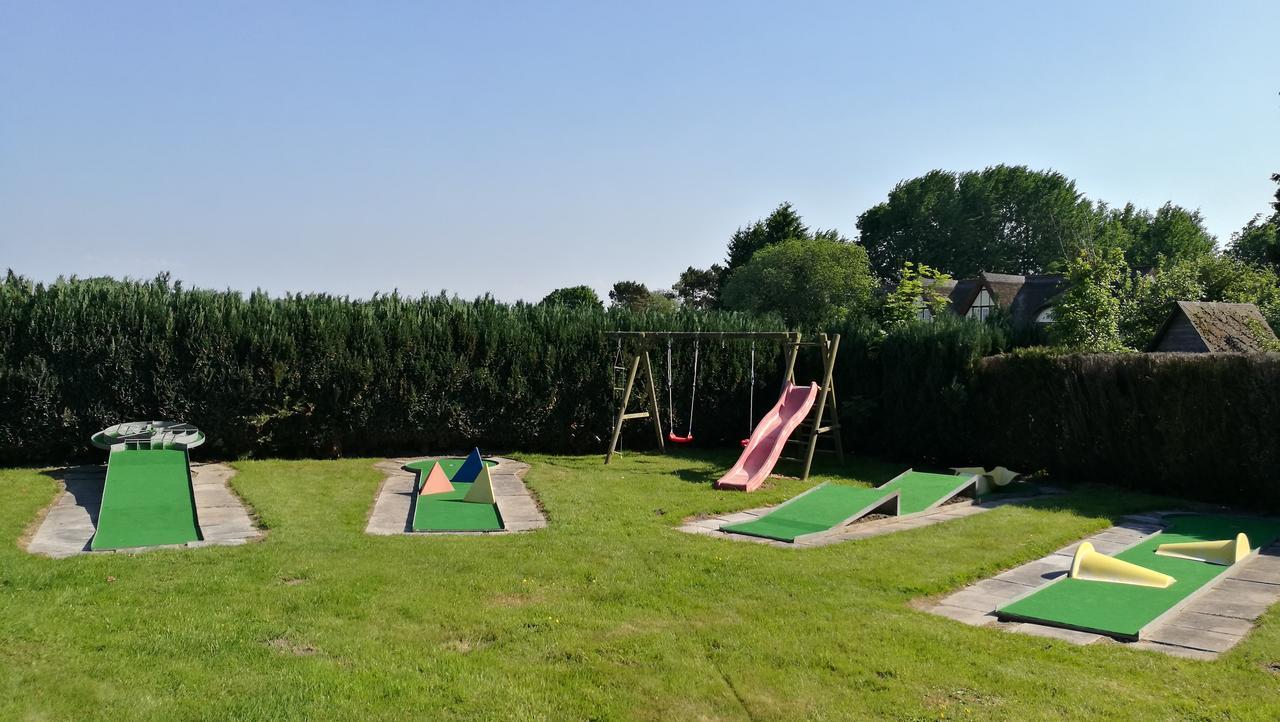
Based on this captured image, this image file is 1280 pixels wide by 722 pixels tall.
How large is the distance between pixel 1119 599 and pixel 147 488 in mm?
11065

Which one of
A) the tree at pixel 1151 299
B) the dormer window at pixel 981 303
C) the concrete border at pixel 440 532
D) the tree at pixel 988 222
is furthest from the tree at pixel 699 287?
the concrete border at pixel 440 532

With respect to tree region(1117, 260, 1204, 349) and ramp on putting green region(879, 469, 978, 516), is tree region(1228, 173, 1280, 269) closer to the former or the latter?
tree region(1117, 260, 1204, 349)

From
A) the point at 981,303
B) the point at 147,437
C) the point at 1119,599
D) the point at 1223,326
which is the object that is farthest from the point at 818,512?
the point at 981,303

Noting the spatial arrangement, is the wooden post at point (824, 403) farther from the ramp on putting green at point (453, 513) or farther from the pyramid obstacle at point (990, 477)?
the ramp on putting green at point (453, 513)

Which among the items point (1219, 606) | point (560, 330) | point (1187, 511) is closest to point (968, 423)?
point (1187, 511)

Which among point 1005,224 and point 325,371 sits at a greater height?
point 1005,224

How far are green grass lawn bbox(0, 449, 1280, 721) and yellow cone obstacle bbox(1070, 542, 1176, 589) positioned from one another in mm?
819

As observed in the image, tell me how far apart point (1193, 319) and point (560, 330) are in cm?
1259

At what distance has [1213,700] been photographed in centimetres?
530

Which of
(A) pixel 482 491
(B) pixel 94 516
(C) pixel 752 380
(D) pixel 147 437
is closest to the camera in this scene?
(B) pixel 94 516

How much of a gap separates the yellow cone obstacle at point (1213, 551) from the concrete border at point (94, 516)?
9603 mm

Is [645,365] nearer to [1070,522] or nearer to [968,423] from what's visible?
[968,423]

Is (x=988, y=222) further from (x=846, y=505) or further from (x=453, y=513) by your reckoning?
(x=453, y=513)

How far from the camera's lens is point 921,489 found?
1332 centimetres
